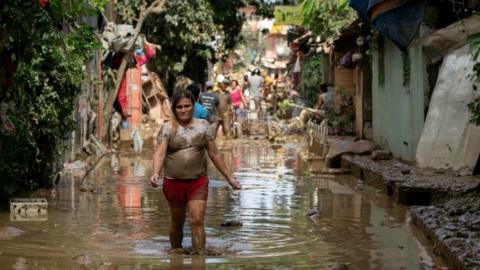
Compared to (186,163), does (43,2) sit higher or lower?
higher

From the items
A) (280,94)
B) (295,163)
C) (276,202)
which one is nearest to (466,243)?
(276,202)

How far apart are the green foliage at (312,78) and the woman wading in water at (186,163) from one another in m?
23.4

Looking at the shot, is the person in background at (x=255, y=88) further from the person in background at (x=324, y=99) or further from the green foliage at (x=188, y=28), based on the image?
the person in background at (x=324, y=99)

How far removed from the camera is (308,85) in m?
32.5

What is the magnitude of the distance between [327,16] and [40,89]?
12004mm

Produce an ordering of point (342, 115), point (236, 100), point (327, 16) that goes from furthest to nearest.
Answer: point (236, 100)
point (342, 115)
point (327, 16)

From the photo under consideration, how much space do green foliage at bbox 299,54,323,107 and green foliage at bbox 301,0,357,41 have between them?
25.3 ft

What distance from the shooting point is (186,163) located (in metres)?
8.09

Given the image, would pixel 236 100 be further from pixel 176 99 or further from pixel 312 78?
pixel 176 99

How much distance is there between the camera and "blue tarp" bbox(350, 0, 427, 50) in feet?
43.3

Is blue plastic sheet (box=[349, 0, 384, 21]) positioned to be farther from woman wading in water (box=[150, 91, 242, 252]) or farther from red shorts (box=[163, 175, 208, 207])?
red shorts (box=[163, 175, 208, 207])

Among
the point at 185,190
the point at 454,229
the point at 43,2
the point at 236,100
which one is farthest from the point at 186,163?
the point at 236,100

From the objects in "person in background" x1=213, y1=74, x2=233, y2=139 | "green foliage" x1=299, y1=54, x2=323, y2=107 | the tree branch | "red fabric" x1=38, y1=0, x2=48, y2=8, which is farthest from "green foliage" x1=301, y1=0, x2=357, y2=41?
"red fabric" x1=38, y1=0, x2=48, y2=8

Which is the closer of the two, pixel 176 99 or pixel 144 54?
pixel 176 99
